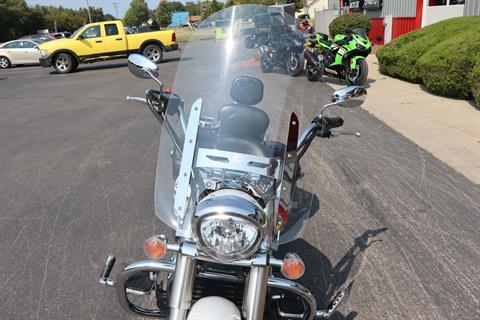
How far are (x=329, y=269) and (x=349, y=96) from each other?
4.62ft

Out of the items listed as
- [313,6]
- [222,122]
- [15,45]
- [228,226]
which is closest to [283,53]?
[222,122]

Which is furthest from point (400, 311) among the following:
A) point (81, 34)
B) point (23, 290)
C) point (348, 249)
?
point (81, 34)

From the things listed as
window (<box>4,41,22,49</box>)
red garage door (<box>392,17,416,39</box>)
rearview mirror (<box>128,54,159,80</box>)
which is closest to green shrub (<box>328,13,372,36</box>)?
red garage door (<box>392,17,416,39</box>)

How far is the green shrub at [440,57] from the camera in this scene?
27.1 feet

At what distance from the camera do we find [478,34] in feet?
28.7

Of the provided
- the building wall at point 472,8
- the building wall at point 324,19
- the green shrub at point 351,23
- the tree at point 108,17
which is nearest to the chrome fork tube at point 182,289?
the building wall at point 472,8

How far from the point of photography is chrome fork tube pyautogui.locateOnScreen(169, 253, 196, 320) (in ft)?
6.60

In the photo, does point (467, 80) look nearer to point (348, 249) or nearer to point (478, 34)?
point (478, 34)

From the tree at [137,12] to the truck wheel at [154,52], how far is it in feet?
197

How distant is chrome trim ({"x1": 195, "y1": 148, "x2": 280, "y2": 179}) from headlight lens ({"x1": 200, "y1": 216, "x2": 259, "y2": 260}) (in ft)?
1.06

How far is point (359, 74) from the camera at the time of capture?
10.3 meters

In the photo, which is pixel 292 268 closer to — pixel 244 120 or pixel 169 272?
pixel 169 272

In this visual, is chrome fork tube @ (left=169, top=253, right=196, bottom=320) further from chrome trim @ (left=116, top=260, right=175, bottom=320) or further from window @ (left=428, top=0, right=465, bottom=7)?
window @ (left=428, top=0, right=465, bottom=7)

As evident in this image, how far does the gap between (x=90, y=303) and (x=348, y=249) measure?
198 cm
